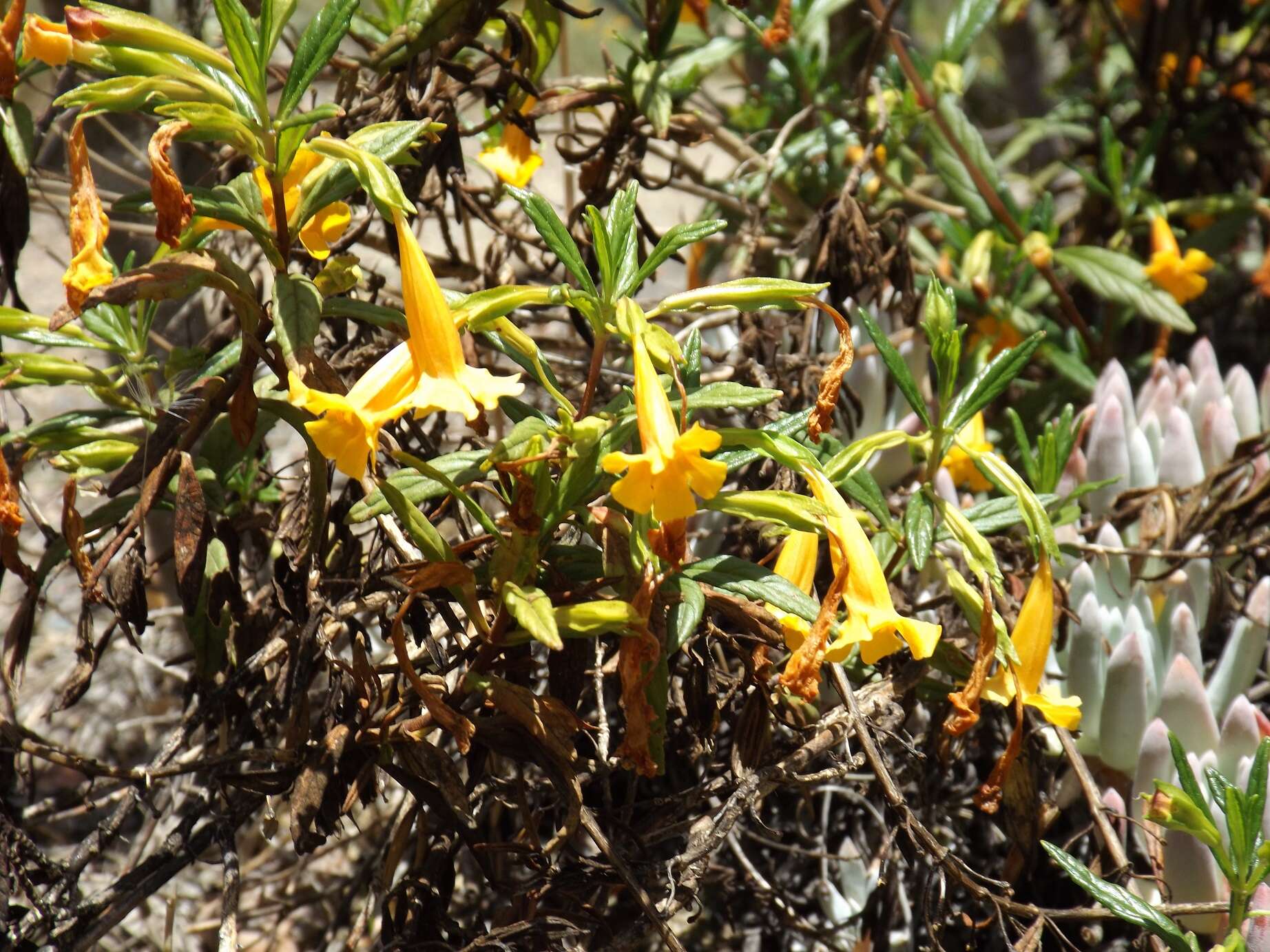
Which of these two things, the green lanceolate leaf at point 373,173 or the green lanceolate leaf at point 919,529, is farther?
the green lanceolate leaf at point 919,529

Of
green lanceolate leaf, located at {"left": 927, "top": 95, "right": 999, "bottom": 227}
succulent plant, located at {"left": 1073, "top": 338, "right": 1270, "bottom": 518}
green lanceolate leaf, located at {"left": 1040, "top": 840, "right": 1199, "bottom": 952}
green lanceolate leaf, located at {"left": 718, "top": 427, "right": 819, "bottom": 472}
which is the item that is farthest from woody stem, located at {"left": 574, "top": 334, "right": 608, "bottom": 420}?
green lanceolate leaf, located at {"left": 927, "top": 95, "right": 999, "bottom": 227}

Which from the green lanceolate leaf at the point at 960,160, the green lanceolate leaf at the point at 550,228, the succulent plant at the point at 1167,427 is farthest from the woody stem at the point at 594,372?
the green lanceolate leaf at the point at 960,160

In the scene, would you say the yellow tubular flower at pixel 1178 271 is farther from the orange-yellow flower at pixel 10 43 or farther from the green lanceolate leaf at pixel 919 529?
the orange-yellow flower at pixel 10 43

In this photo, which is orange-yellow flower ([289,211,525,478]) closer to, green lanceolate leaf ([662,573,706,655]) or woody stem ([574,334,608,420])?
woody stem ([574,334,608,420])

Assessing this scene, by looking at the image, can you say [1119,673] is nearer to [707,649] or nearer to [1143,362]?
[707,649]

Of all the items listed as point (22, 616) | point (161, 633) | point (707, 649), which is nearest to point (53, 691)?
point (161, 633)

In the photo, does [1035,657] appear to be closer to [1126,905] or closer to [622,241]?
[1126,905]

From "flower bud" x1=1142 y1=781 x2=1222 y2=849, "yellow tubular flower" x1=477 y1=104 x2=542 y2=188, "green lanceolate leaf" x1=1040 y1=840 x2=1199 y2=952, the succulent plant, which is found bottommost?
"green lanceolate leaf" x1=1040 y1=840 x2=1199 y2=952
